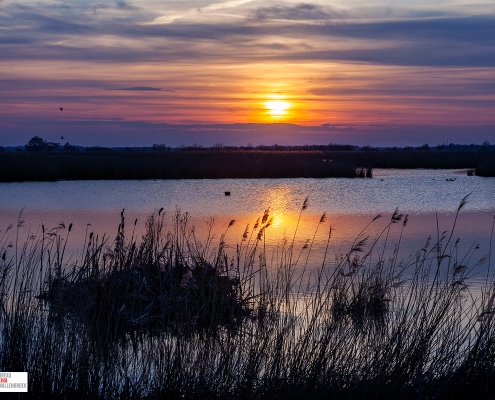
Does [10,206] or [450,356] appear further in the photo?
[10,206]

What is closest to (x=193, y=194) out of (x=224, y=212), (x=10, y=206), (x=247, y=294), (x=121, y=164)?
(x=224, y=212)

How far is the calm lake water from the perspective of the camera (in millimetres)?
10281

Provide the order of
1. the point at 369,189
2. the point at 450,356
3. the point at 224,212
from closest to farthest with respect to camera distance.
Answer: the point at 450,356, the point at 224,212, the point at 369,189

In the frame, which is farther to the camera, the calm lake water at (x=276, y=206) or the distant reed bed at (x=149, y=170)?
the distant reed bed at (x=149, y=170)

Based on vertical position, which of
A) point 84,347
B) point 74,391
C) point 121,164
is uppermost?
point 121,164

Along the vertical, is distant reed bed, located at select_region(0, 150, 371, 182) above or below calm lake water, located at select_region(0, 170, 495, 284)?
above

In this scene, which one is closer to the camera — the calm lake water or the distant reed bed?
the calm lake water

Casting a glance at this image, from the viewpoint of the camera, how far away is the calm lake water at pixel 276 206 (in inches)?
405

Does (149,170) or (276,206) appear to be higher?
(149,170)

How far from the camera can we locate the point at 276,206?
596 inches

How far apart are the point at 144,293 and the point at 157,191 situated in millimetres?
14215

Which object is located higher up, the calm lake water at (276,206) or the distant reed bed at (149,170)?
the distant reed bed at (149,170)

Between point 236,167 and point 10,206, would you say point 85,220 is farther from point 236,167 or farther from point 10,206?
point 236,167

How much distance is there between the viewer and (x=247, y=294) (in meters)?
5.39
